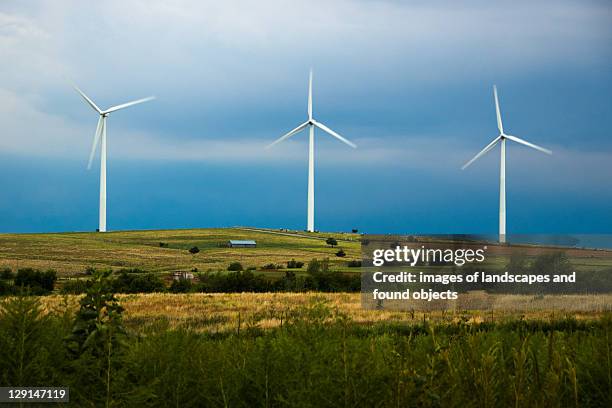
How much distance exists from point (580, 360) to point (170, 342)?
20.1 feet

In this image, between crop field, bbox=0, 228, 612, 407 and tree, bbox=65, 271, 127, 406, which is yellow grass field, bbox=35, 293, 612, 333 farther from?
tree, bbox=65, 271, 127, 406

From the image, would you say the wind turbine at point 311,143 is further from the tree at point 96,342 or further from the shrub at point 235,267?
the tree at point 96,342

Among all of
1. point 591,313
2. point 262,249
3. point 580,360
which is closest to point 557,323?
point 591,313

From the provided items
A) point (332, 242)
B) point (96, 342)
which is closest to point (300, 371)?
point (96, 342)

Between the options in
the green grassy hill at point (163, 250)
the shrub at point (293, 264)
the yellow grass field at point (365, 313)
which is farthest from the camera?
the green grassy hill at point (163, 250)

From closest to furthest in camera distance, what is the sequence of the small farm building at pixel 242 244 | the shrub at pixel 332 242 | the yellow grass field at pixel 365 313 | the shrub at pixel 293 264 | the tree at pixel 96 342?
1. the tree at pixel 96 342
2. the yellow grass field at pixel 365 313
3. the shrub at pixel 293 264
4. the small farm building at pixel 242 244
5. the shrub at pixel 332 242

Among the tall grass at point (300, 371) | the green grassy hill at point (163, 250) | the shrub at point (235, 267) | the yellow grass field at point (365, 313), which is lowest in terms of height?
the yellow grass field at point (365, 313)

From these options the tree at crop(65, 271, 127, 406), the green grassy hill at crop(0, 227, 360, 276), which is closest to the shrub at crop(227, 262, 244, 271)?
the green grassy hill at crop(0, 227, 360, 276)

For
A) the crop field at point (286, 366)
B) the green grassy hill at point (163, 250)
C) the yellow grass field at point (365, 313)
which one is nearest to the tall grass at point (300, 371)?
the crop field at point (286, 366)

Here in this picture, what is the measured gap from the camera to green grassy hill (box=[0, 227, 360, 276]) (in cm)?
9725

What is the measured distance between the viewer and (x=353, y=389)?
7.97 m

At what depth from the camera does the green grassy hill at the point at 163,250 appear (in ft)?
319

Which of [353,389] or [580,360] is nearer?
[353,389]

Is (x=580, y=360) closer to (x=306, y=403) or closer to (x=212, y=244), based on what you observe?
(x=306, y=403)
